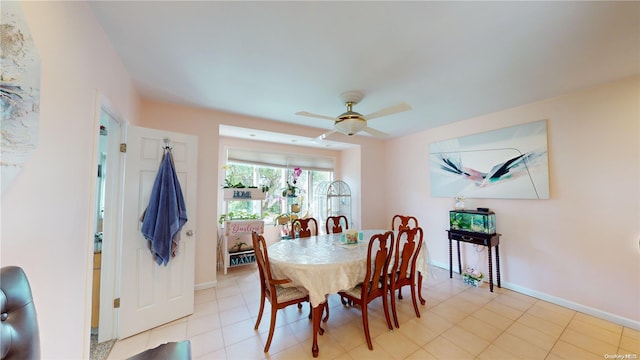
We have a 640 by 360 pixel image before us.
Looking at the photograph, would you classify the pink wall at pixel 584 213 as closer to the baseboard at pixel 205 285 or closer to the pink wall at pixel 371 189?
the pink wall at pixel 371 189

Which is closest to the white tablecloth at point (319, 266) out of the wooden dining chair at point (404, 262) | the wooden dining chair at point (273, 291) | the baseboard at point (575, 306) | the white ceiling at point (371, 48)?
the wooden dining chair at point (273, 291)

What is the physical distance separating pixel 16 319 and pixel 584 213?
4.37 metres

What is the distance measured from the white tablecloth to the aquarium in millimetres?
1911

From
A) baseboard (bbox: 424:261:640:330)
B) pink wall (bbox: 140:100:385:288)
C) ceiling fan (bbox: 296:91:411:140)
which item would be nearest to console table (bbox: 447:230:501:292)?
baseboard (bbox: 424:261:640:330)

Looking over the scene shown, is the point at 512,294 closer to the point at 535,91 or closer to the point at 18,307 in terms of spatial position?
the point at 535,91

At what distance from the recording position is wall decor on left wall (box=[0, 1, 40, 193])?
2.51 feet

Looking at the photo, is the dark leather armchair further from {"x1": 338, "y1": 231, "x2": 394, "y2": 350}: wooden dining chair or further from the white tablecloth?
{"x1": 338, "y1": 231, "x2": 394, "y2": 350}: wooden dining chair

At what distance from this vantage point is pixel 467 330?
7.33 feet

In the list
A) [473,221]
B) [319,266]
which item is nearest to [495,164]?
[473,221]

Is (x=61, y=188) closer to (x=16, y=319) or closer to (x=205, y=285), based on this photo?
(x=16, y=319)

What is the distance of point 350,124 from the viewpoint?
8.02 ft

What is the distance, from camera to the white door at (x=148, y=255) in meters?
2.14

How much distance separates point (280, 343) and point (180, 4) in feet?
8.86

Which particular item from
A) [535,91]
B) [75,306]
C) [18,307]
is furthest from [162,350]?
[535,91]
